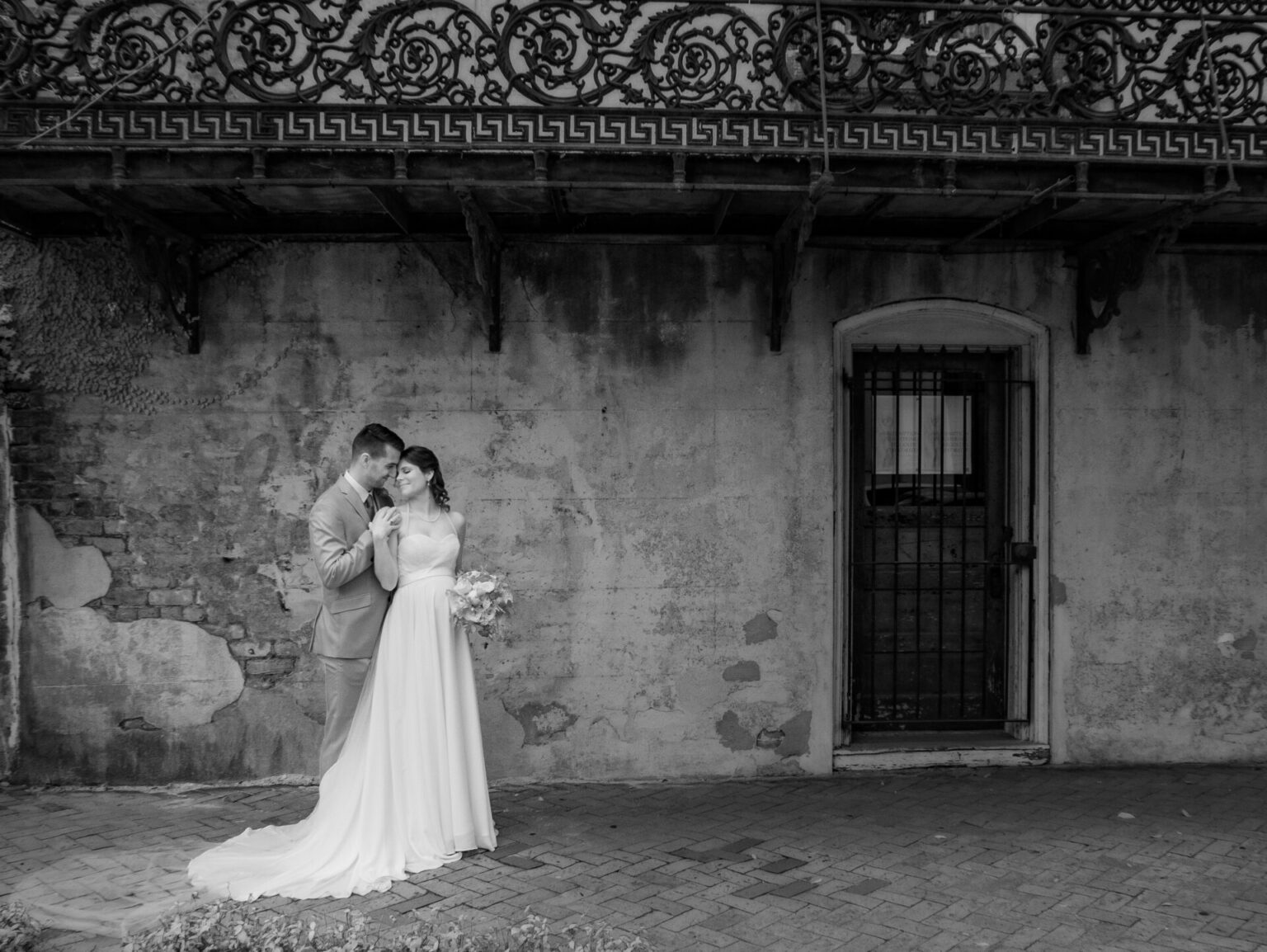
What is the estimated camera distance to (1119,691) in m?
A: 7.42

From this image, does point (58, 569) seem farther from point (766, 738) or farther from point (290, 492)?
point (766, 738)

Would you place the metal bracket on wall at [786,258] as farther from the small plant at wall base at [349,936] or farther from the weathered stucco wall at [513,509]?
the small plant at wall base at [349,936]

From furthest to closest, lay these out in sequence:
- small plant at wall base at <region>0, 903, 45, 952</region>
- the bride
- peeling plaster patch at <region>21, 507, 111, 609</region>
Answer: peeling plaster patch at <region>21, 507, 111, 609</region>, the bride, small plant at wall base at <region>0, 903, 45, 952</region>

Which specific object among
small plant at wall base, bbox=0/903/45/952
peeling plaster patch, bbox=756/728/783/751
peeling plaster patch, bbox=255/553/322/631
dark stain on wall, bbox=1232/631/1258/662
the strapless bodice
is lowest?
small plant at wall base, bbox=0/903/45/952

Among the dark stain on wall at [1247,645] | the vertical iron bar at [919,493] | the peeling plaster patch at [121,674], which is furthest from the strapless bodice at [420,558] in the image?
the dark stain on wall at [1247,645]

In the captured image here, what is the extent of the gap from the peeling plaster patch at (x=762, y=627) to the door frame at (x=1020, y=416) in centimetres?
47

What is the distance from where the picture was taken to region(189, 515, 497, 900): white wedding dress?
5.31 m

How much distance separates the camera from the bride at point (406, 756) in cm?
531

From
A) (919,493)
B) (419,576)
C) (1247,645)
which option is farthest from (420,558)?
(1247,645)

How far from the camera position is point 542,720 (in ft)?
23.2

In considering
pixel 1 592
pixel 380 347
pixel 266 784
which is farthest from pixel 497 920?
pixel 1 592

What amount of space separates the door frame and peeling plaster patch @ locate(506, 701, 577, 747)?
195cm

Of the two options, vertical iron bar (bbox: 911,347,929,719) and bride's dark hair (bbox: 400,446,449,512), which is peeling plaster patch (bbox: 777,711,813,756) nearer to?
vertical iron bar (bbox: 911,347,929,719)

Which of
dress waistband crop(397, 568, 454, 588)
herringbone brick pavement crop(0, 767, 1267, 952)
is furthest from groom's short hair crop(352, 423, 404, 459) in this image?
herringbone brick pavement crop(0, 767, 1267, 952)
